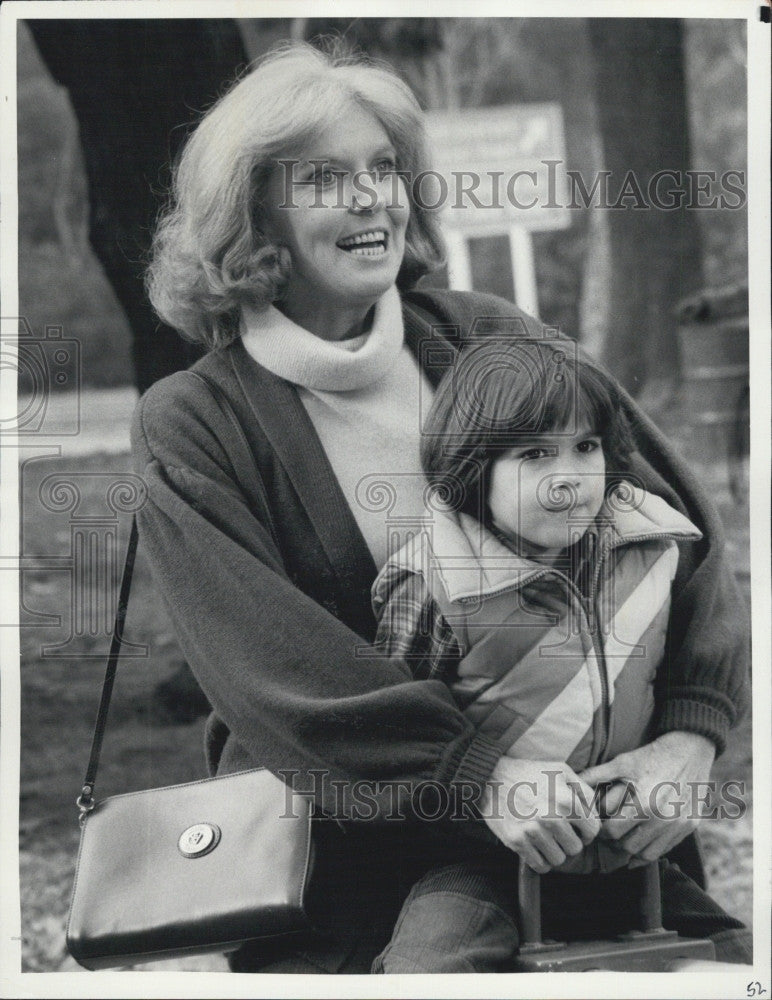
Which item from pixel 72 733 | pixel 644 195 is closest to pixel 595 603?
pixel 644 195

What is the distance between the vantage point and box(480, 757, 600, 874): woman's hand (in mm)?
2178

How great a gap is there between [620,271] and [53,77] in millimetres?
1302

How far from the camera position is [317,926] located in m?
2.30

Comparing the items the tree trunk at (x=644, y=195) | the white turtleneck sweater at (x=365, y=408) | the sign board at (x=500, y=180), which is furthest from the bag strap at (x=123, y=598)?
the tree trunk at (x=644, y=195)

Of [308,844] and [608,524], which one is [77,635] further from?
[608,524]

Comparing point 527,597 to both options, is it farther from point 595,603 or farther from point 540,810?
point 540,810

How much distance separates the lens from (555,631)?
7.29ft

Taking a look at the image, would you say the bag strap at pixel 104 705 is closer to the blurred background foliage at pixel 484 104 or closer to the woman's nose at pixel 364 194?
the blurred background foliage at pixel 484 104

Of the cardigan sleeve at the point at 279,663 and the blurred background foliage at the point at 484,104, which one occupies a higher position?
the blurred background foliage at the point at 484,104

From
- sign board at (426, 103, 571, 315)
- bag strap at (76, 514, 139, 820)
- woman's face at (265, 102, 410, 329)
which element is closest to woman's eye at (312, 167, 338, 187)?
woman's face at (265, 102, 410, 329)

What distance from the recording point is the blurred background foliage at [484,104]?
96.7 inches

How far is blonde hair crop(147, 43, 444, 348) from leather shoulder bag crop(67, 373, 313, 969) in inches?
7.9

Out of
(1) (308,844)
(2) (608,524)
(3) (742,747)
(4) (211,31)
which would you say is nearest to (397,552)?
(2) (608,524)

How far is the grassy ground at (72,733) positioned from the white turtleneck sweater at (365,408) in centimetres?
45
